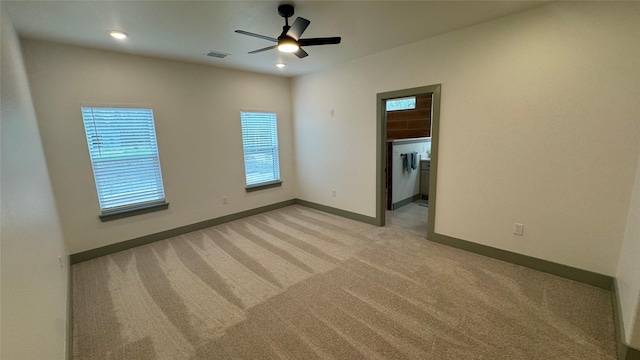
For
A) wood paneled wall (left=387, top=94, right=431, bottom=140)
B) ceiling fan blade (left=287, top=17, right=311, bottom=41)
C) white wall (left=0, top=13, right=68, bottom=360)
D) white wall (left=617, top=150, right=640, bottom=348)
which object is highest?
ceiling fan blade (left=287, top=17, right=311, bottom=41)

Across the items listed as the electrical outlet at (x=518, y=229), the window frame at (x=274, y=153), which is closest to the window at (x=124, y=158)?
the window frame at (x=274, y=153)

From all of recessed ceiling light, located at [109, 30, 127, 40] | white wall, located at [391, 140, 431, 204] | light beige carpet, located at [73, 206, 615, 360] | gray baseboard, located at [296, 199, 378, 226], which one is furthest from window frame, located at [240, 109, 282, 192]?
white wall, located at [391, 140, 431, 204]

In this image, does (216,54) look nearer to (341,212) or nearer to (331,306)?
(341,212)

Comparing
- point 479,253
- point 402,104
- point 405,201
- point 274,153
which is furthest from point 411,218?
point 402,104

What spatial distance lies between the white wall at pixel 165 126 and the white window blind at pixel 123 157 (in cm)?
9

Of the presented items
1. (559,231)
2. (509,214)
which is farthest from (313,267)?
(559,231)

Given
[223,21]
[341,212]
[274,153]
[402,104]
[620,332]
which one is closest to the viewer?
[620,332]

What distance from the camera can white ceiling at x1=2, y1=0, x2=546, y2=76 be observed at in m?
2.23

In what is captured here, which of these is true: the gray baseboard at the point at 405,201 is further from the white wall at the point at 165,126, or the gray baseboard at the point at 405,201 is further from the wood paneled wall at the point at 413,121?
the white wall at the point at 165,126

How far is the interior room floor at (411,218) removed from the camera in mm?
4029

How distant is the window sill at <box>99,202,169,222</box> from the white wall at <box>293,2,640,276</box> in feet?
12.4

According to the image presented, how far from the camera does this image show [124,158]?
3.45 metres

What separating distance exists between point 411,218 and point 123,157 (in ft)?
14.9

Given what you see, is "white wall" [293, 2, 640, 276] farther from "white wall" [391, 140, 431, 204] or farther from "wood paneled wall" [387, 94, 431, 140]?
"wood paneled wall" [387, 94, 431, 140]
